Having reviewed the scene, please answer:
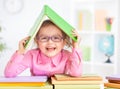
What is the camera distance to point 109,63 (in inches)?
136

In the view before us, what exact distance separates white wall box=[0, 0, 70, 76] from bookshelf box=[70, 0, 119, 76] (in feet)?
0.83

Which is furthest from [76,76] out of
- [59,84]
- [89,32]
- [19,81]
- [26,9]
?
[26,9]

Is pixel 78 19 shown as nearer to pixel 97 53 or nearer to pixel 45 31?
pixel 97 53

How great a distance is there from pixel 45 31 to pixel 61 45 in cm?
7

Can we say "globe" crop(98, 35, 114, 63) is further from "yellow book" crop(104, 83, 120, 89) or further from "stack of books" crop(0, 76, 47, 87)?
"stack of books" crop(0, 76, 47, 87)

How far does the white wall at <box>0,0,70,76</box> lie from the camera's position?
365 centimetres

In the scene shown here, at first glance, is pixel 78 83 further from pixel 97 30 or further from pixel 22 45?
pixel 97 30

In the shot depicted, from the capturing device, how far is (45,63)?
37.6 inches

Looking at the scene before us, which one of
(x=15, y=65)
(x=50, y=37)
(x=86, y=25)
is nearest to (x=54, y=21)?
(x=50, y=37)

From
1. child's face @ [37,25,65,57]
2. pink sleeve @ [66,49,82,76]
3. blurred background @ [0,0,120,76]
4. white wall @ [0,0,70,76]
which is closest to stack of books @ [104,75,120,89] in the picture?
pink sleeve @ [66,49,82,76]

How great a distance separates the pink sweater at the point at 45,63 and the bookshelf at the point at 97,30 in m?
2.54

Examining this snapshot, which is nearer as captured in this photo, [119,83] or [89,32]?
[119,83]

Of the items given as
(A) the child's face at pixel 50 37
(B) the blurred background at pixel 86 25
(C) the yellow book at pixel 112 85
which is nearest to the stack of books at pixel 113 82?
(C) the yellow book at pixel 112 85

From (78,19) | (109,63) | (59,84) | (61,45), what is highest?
(78,19)
